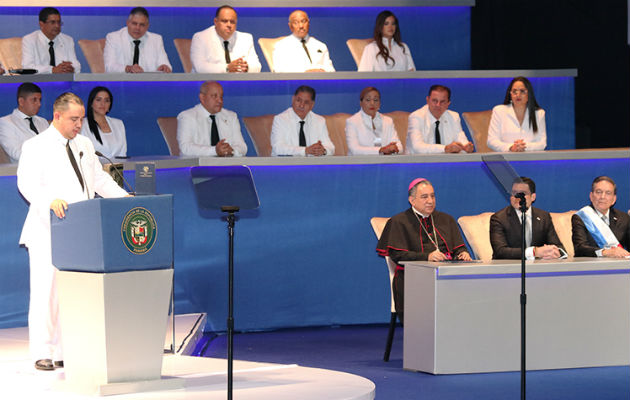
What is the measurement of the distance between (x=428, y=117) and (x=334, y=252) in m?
1.35

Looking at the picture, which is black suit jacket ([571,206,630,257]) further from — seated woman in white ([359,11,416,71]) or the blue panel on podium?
the blue panel on podium

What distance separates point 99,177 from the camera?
518cm

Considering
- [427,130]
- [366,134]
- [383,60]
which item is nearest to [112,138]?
[366,134]

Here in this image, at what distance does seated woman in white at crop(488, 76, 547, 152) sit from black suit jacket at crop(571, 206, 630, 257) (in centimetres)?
132

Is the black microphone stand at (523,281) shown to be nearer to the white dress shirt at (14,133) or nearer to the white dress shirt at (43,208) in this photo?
the white dress shirt at (43,208)

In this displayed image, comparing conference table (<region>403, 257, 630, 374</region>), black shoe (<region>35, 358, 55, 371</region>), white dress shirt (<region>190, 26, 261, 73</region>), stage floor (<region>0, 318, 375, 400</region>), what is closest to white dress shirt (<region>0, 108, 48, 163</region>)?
white dress shirt (<region>190, 26, 261, 73</region>)

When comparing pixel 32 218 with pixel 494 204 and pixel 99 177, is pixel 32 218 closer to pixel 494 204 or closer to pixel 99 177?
pixel 99 177

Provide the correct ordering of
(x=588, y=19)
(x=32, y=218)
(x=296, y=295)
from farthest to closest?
(x=588, y=19) < (x=296, y=295) < (x=32, y=218)

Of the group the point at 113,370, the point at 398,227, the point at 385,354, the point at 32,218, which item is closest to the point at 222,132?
the point at 398,227

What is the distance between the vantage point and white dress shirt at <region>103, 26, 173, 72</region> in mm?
8250

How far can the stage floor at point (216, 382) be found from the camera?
435 cm

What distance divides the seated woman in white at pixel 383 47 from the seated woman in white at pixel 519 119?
41.2 inches

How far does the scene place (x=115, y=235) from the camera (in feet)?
13.7

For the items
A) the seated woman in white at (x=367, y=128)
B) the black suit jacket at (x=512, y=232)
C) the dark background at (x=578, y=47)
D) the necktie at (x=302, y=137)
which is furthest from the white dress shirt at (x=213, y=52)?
the black suit jacket at (x=512, y=232)
